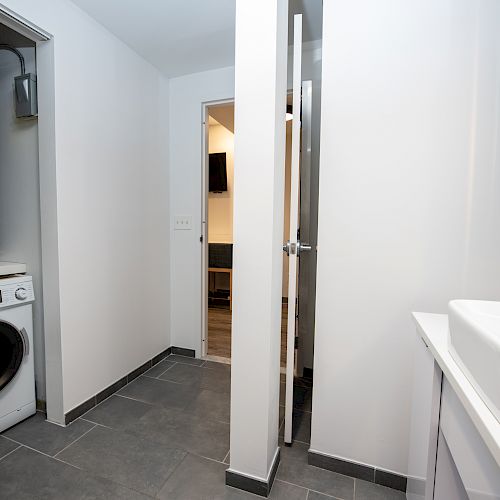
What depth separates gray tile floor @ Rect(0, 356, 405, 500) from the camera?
129cm

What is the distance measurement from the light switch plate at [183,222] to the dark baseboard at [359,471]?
1891 mm

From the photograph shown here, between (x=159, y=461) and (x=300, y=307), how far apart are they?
124cm

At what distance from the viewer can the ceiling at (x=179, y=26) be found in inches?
67.6

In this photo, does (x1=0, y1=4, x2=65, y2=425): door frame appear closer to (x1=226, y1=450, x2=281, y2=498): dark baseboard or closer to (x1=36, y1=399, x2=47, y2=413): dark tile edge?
(x1=36, y1=399, x2=47, y2=413): dark tile edge

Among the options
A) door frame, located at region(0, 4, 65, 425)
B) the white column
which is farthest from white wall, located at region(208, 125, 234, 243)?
the white column

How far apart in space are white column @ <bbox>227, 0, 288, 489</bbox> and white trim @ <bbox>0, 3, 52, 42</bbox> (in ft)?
3.65

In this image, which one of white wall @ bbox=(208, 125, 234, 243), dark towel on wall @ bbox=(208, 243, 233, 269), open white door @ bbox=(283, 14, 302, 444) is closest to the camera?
open white door @ bbox=(283, 14, 302, 444)

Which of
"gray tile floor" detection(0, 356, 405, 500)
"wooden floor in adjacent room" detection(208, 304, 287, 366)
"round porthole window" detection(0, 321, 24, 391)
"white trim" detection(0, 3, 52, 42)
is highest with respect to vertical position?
"white trim" detection(0, 3, 52, 42)

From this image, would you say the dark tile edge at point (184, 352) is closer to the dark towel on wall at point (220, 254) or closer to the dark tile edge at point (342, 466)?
the dark tile edge at point (342, 466)

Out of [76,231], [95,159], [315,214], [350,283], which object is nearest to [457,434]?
[350,283]

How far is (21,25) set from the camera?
148 cm

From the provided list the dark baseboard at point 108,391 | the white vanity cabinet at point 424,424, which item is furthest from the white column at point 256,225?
the dark baseboard at point 108,391

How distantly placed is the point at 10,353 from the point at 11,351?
11mm

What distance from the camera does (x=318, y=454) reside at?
1.43m
